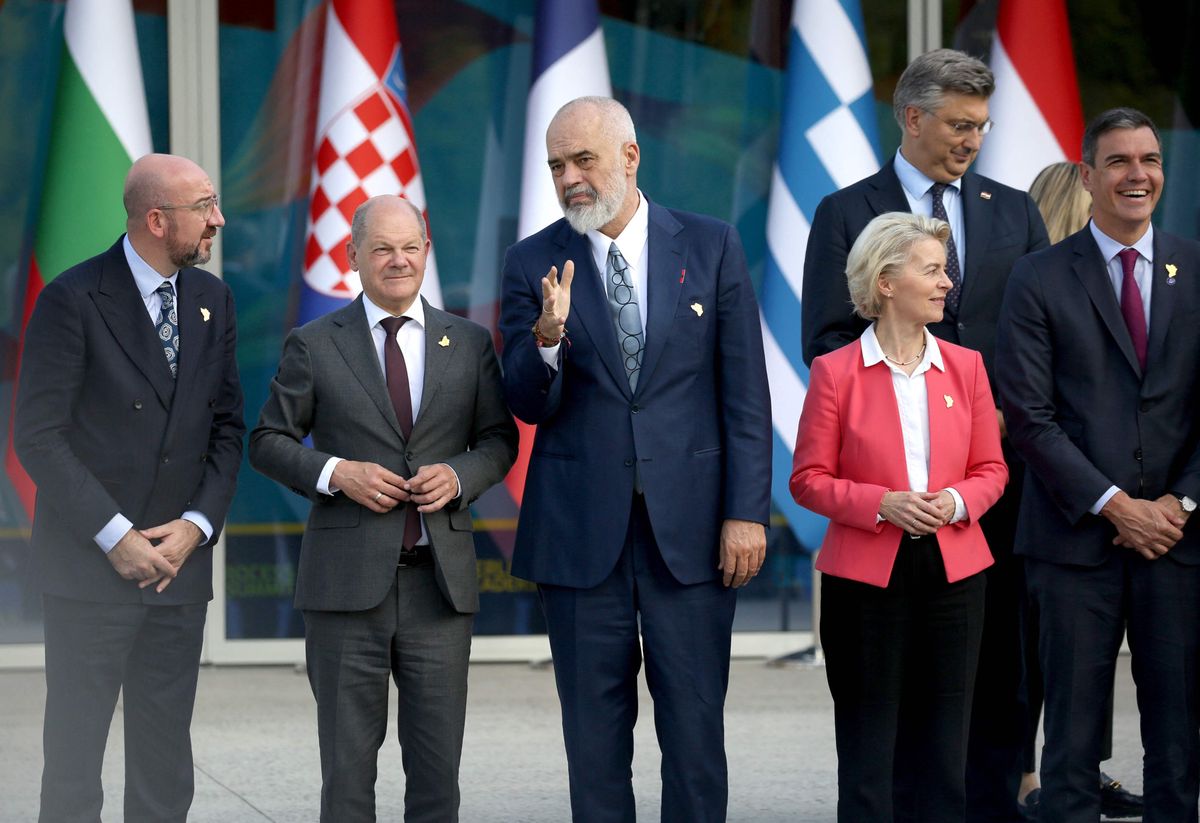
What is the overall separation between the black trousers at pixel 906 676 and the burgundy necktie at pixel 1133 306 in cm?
74

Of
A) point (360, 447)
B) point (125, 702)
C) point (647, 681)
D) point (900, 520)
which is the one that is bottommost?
point (125, 702)

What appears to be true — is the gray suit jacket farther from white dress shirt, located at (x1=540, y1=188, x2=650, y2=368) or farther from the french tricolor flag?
the french tricolor flag

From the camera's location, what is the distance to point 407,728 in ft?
12.7

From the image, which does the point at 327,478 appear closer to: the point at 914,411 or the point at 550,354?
the point at 550,354

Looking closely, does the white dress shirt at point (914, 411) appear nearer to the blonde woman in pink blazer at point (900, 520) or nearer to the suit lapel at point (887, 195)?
the blonde woman in pink blazer at point (900, 520)

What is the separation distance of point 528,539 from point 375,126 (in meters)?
3.11

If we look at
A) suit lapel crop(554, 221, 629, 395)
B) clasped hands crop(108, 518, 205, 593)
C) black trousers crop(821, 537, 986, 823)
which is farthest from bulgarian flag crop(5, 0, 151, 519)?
black trousers crop(821, 537, 986, 823)

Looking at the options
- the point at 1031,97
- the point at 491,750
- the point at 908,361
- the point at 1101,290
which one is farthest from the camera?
the point at 1031,97

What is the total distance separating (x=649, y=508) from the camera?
3799 millimetres

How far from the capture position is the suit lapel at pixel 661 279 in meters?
3.83

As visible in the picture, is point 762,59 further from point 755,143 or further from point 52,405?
point 52,405

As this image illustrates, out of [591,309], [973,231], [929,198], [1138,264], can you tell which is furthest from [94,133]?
[1138,264]

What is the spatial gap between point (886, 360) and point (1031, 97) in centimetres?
309

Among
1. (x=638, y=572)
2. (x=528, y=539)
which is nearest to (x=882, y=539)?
(x=638, y=572)
